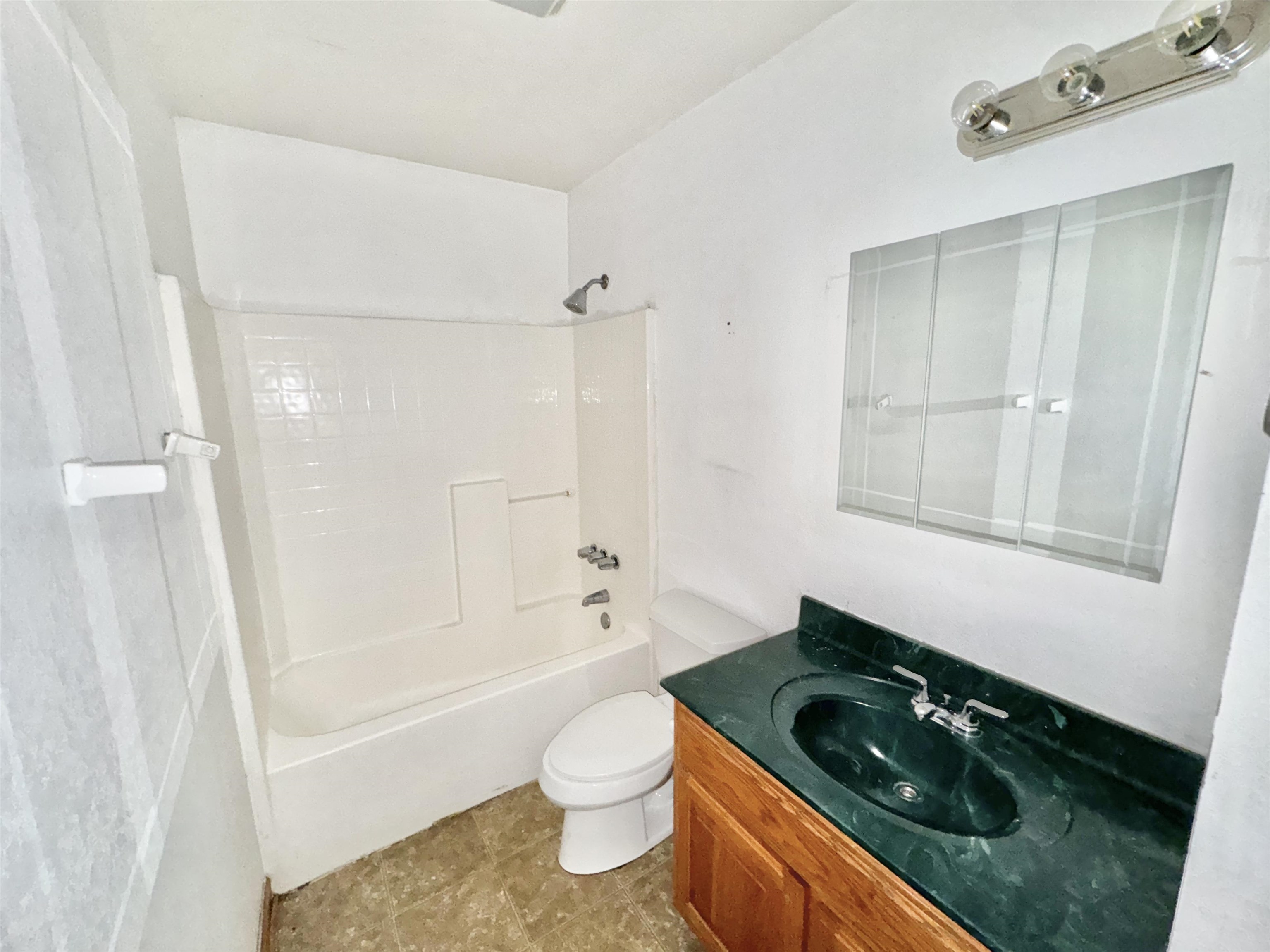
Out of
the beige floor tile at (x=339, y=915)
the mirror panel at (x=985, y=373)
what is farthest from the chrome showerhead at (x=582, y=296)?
the beige floor tile at (x=339, y=915)

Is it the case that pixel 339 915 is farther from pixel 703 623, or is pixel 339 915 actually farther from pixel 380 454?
pixel 380 454

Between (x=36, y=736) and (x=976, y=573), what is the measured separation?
1494 millimetres

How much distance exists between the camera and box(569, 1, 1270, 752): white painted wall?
2.66 ft

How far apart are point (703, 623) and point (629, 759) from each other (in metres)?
0.48

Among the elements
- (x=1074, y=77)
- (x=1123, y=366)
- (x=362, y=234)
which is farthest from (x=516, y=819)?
(x=1074, y=77)

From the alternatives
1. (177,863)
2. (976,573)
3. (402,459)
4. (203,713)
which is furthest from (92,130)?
(976,573)

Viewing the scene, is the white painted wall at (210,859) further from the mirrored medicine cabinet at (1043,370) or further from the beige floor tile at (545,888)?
the mirrored medicine cabinet at (1043,370)

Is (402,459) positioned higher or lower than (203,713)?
→ higher

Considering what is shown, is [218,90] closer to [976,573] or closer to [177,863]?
[177,863]

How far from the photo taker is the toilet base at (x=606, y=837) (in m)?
1.66

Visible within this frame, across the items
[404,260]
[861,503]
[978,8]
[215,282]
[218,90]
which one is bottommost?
[861,503]

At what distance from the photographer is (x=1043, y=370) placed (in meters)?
1.00

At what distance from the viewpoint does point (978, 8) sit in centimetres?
101

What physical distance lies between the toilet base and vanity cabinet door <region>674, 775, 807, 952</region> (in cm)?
30
